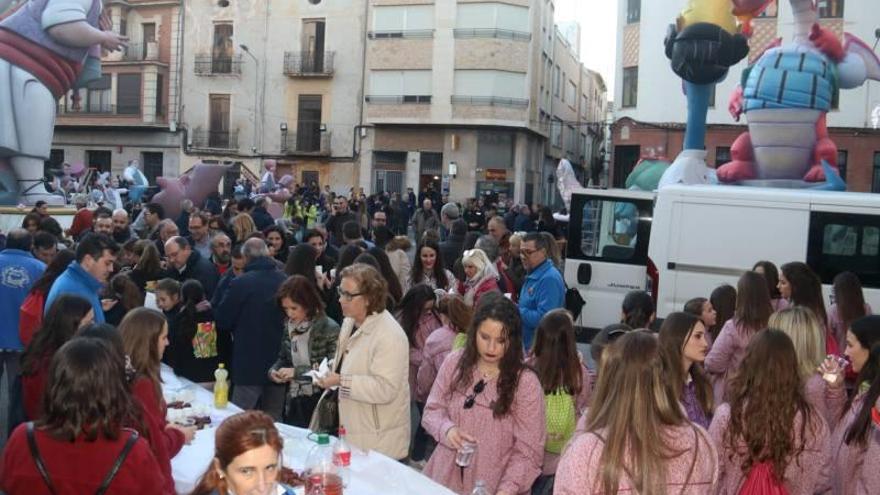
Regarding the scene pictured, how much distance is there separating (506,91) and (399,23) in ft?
17.1

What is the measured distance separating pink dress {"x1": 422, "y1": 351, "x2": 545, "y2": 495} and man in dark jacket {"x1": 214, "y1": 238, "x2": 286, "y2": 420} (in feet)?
8.09

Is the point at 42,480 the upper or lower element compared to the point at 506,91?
lower

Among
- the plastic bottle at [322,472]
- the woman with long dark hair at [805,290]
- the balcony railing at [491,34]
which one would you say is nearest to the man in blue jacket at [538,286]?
the woman with long dark hair at [805,290]

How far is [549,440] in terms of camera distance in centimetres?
455

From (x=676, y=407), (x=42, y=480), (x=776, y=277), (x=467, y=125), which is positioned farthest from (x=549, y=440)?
(x=467, y=125)

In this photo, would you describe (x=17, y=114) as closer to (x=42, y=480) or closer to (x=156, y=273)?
(x=156, y=273)

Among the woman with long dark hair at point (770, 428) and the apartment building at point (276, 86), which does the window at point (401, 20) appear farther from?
the woman with long dark hair at point (770, 428)

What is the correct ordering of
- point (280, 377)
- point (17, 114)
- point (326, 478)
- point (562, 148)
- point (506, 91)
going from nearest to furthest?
point (326, 478), point (280, 377), point (17, 114), point (506, 91), point (562, 148)

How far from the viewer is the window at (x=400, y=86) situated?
1324 inches

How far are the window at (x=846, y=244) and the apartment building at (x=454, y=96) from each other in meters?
23.4

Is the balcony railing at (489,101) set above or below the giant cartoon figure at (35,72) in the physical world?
above

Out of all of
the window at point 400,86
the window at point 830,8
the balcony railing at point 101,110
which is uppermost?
the window at point 830,8

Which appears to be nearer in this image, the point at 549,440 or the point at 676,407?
the point at 676,407

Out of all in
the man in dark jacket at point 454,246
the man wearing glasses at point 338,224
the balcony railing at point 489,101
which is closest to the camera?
the man in dark jacket at point 454,246
